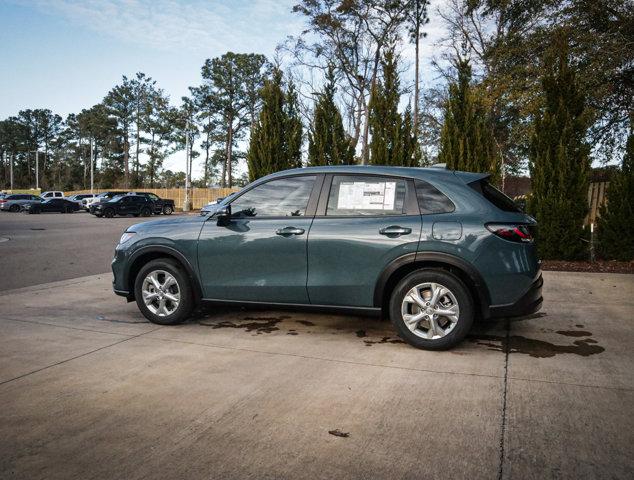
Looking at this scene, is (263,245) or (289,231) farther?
(263,245)

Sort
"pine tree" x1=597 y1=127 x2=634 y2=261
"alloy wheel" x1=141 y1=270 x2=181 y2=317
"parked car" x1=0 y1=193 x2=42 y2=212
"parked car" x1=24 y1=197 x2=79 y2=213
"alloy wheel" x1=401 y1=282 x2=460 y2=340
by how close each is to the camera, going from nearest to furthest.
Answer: "alloy wheel" x1=401 y1=282 x2=460 y2=340 < "alloy wheel" x1=141 y1=270 x2=181 y2=317 < "pine tree" x1=597 y1=127 x2=634 y2=261 < "parked car" x1=24 y1=197 x2=79 y2=213 < "parked car" x1=0 y1=193 x2=42 y2=212

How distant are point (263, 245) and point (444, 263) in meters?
1.77

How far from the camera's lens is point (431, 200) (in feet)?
14.7

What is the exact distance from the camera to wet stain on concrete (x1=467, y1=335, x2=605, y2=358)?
4.36 m

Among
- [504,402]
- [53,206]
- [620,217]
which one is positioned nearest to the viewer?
[504,402]

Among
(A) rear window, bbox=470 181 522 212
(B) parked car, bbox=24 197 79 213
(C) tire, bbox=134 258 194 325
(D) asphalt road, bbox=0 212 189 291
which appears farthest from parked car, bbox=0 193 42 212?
(A) rear window, bbox=470 181 522 212

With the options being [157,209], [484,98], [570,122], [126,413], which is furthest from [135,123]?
[126,413]

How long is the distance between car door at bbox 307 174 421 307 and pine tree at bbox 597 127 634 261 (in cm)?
777

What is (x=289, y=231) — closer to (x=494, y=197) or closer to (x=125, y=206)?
(x=494, y=197)

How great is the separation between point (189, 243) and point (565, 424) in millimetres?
3808

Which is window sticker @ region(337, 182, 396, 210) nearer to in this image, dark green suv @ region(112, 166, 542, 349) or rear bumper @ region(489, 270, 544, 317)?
dark green suv @ region(112, 166, 542, 349)

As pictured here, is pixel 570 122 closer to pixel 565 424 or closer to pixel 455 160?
pixel 455 160

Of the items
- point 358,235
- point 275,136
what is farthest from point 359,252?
point 275,136

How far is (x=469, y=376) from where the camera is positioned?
3.79 m
